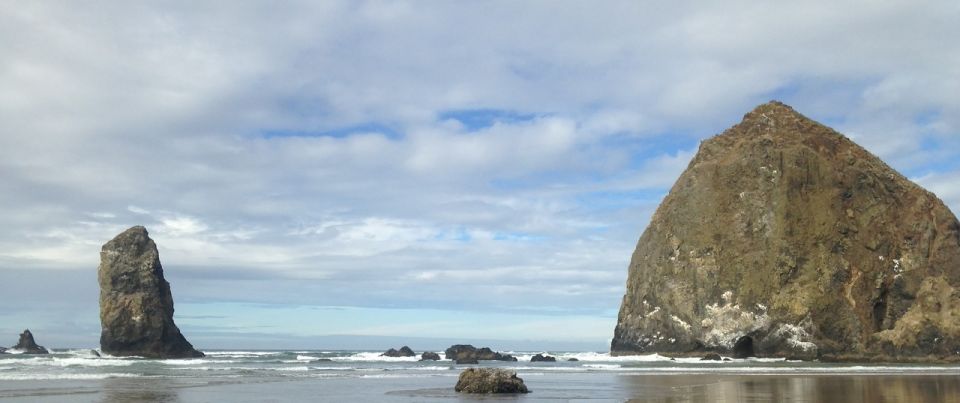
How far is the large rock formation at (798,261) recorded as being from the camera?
71938mm

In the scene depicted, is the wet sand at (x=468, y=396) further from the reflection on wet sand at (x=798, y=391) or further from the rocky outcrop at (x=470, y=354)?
the rocky outcrop at (x=470, y=354)

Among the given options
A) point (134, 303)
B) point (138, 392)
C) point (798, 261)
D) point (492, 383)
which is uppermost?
point (798, 261)

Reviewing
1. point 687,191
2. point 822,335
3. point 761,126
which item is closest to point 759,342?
point 822,335

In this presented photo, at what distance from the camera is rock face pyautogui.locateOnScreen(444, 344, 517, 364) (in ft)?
265

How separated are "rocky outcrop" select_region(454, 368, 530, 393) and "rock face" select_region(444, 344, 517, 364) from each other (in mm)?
48962

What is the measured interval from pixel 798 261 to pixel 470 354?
34.1 meters

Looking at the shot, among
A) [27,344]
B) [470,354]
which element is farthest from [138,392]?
[27,344]

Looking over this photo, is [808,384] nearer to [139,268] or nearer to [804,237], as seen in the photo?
[804,237]

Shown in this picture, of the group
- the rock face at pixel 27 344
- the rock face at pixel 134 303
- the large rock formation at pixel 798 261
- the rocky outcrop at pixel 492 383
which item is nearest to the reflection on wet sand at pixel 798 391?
the rocky outcrop at pixel 492 383

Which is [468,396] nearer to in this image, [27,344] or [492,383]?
[492,383]

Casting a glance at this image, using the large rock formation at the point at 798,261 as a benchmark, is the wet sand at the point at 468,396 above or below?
below

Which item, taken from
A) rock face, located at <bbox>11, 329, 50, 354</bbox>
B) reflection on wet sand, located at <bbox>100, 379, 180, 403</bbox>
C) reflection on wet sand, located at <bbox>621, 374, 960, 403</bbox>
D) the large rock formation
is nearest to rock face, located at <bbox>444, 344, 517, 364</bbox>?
the large rock formation

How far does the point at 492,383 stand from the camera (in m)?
29.7

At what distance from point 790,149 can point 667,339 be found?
2400 cm
